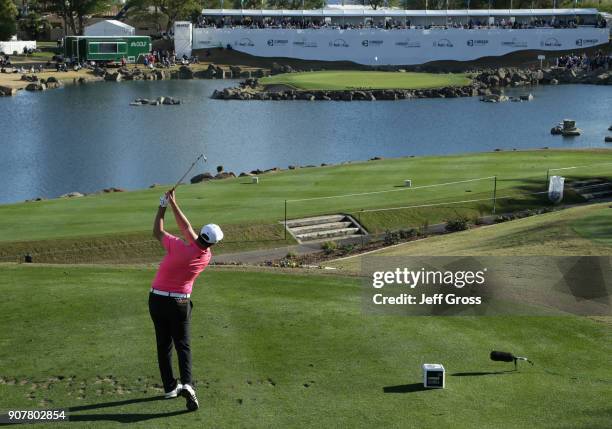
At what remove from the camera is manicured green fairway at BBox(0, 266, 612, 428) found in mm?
13703

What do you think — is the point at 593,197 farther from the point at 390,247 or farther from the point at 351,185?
the point at 390,247

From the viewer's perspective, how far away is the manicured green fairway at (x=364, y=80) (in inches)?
5020

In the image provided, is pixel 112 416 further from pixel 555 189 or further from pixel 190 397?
pixel 555 189

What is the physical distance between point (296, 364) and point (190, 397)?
2.45 metres

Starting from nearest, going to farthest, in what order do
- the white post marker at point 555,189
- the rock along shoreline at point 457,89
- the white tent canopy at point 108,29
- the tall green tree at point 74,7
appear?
the white post marker at point 555,189
the rock along shoreline at point 457,89
the white tent canopy at point 108,29
the tall green tree at point 74,7

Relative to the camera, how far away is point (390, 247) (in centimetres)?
3447

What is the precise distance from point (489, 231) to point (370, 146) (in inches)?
1890

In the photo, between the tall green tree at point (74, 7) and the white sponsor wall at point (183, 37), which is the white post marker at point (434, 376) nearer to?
the white sponsor wall at point (183, 37)

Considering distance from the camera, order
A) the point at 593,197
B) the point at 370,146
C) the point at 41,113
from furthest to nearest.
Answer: the point at 41,113 → the point at 370,146 → the point at 593,197

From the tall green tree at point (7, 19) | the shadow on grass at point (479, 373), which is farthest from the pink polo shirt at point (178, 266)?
the tall green tree at point (7, 19)

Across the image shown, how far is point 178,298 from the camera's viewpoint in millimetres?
13734

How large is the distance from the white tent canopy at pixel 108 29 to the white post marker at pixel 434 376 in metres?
146

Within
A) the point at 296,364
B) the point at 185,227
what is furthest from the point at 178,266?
the point at 296,364

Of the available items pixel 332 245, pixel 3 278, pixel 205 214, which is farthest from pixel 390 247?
pixel 3 278
